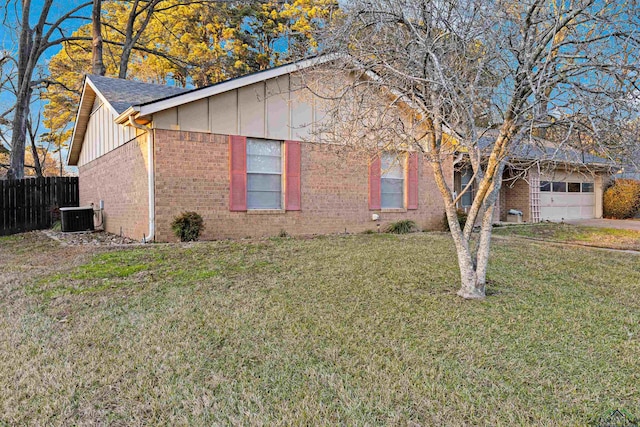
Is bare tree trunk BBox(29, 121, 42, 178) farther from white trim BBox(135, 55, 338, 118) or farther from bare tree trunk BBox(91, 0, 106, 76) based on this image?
white trim BBox(135, 55, 338, 118)

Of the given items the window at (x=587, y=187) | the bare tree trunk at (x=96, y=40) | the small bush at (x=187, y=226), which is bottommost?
the small bush at (x=187, y=226)

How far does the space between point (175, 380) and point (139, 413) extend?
1.13 ft

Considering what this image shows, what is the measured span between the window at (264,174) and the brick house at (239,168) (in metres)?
0.03

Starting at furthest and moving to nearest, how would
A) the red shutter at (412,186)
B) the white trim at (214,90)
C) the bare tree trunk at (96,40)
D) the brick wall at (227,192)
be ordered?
1. the bare tree trunk at (96,40)
2. the red shutter at (412,186)
3. the brick wall at (227,192)
4. the white trim at (214,90)

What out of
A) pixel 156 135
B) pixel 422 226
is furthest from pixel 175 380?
pixel 422 226

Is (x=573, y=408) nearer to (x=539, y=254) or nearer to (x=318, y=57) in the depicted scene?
(x=318, y=57)

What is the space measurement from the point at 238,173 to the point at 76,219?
6012 mm

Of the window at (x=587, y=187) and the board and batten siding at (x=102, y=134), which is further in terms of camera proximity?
the window at (x=587, y=187)

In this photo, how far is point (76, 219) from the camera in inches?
446

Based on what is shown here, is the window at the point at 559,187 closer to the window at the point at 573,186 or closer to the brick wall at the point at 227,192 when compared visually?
the window at the point at 573,186

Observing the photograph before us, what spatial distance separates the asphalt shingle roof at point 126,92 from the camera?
962 cm

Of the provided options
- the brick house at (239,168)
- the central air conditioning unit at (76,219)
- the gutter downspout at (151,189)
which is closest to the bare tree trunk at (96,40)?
the brick house at (239,168)

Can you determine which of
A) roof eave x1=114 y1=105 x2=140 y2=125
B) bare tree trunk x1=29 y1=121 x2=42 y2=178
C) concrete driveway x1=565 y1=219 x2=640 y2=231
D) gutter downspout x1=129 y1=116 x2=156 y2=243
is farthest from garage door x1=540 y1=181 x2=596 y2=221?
bare tree trunk x1=29 y1=121 x2=42 y2=178

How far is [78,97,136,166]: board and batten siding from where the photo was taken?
10197 mm
